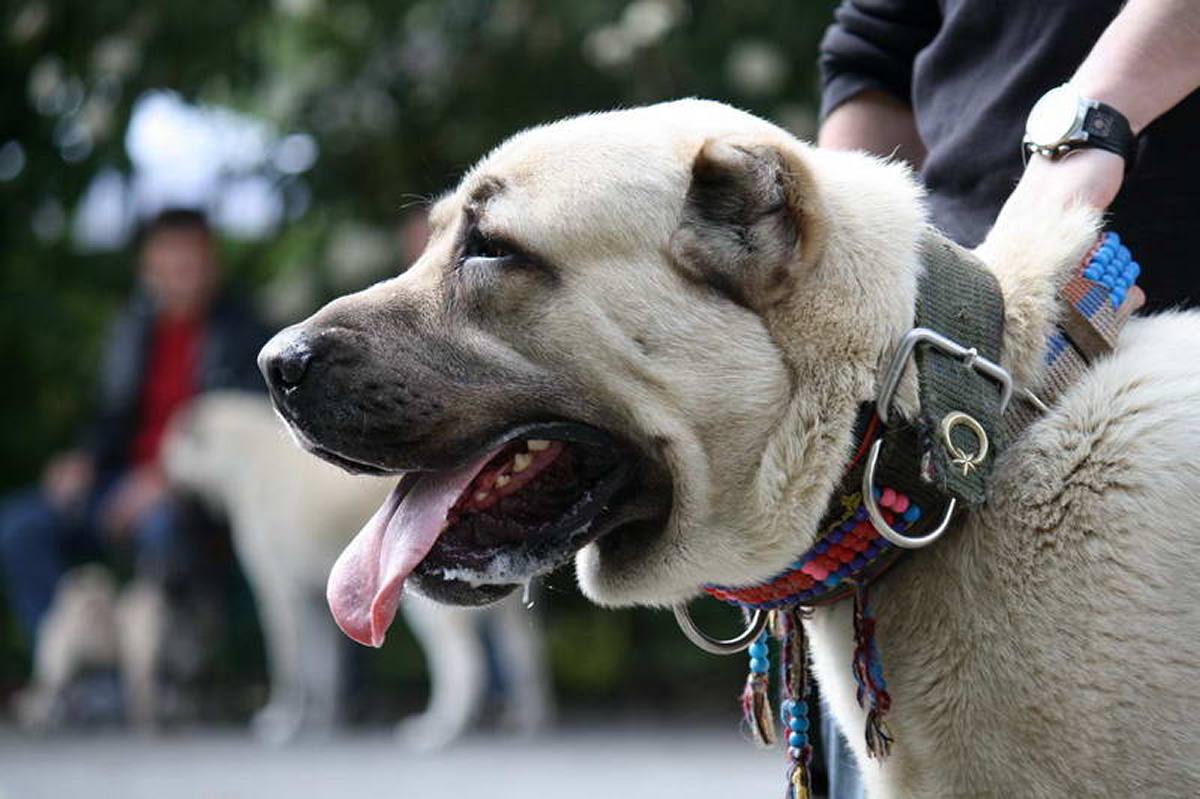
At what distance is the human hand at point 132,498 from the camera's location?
811 centimetres

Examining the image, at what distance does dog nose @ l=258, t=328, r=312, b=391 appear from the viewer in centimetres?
225

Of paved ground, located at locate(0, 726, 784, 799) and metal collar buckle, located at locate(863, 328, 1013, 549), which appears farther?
paved ground, located at locate(0, 726, 784, 799)

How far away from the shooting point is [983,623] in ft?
6.61

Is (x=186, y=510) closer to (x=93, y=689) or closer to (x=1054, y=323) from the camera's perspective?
(x=93, y=689)

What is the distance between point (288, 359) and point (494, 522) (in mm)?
359

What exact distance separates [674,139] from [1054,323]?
22.7 inches

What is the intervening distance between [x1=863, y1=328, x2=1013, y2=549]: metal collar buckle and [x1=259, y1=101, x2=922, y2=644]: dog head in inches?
3.2

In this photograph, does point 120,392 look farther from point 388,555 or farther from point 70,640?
point 388,555

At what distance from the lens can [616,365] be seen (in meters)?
2.22

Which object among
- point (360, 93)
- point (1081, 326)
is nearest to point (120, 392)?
A: point (360, 93)

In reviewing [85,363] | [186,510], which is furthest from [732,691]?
[85,363]

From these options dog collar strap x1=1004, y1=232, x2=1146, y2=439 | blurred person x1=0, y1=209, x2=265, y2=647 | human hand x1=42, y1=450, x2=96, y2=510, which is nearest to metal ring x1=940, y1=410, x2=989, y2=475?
dog collar strap x1=1004, y1=232, x2=1146, y2=439

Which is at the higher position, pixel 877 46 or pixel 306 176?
pixel 877 46

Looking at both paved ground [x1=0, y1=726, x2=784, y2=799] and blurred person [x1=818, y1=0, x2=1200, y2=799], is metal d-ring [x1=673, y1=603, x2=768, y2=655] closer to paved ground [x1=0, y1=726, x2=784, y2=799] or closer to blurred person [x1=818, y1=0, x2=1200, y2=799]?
blurred person [x1=818, y1=0, x2=1200, y2=799]
